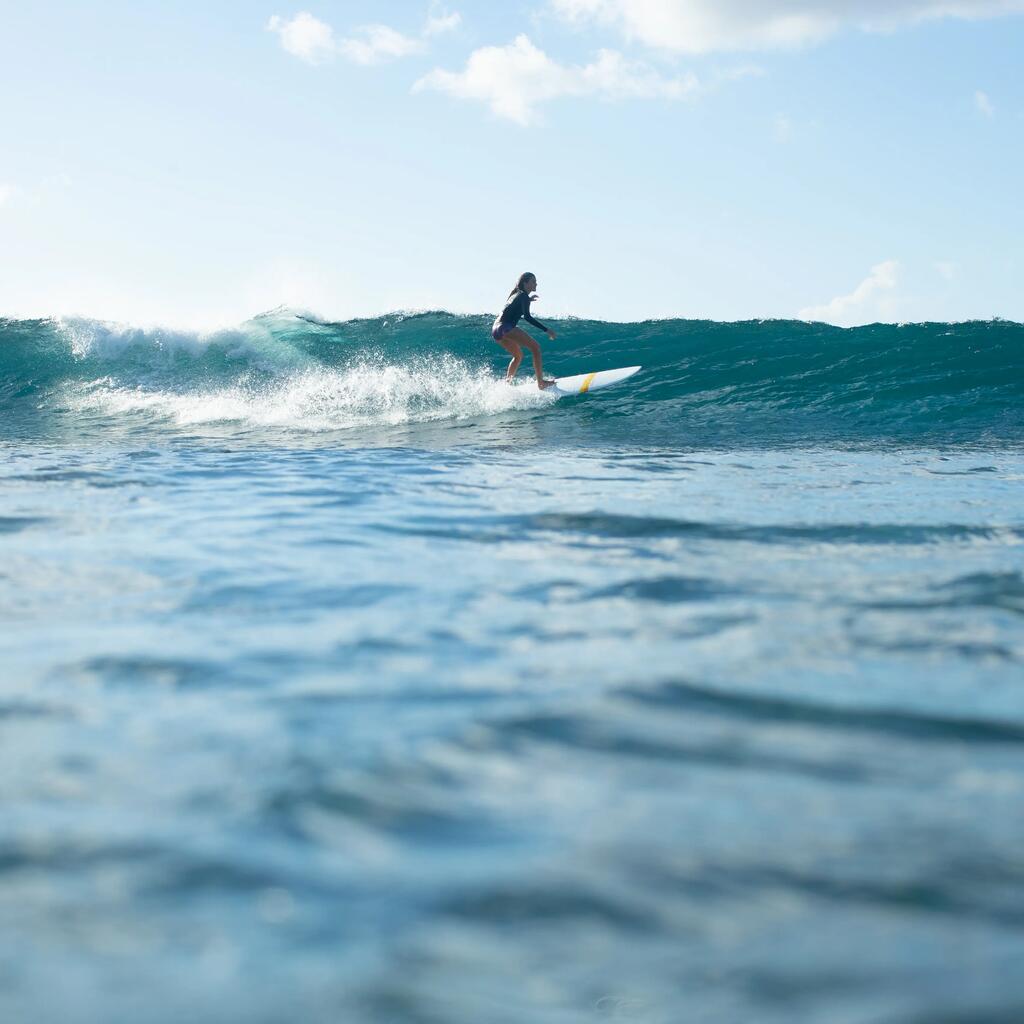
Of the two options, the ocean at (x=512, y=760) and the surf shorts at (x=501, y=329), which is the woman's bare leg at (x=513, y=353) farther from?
the ocean at (x=512, y=760)

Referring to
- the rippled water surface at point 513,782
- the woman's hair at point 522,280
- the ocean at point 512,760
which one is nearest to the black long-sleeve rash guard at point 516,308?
the woman's hair at point 522,280

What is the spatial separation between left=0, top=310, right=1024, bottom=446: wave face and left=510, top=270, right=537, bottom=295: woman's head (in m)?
1.47

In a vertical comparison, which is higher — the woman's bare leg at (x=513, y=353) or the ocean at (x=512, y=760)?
the woman's bare leg at (x=513, y=353)

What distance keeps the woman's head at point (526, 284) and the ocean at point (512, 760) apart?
768 centimetres

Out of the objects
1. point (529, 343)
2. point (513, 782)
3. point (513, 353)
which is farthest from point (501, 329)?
point (513, 782)

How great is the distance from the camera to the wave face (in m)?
13.0

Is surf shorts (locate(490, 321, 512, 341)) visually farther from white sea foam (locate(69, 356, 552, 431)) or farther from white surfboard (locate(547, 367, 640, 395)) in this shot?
A: white surfboard (locate(547, 367, 640, 395))

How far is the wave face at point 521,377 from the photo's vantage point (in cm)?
1303

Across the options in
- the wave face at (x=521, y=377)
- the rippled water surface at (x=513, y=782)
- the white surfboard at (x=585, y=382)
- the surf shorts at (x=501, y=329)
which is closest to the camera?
the rippled water surface at (x=513, y=782)

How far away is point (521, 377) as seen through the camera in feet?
51.0

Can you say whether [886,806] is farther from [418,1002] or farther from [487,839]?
[418,1002]

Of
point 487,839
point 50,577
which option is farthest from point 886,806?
point 50,577

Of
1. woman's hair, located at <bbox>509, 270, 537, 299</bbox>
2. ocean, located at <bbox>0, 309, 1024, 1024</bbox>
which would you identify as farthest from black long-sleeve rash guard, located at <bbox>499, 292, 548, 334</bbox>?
ocean, located at <bbox>0, 309, 1024, 1024</bbox>

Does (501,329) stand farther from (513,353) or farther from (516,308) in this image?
(513,353)
